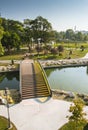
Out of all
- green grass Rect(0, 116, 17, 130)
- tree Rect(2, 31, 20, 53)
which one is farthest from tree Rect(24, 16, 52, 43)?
green grass Rect(0, 116, 17, 130)

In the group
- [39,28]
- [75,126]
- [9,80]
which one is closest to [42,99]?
[75,126]

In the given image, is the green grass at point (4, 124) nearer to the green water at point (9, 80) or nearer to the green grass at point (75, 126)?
the green grass at point (75, 126)

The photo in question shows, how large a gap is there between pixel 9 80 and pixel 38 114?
1333 cm

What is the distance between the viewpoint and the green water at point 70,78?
24.2 m

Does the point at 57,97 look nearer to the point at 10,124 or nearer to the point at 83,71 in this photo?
the point at 10,124

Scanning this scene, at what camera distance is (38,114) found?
15.7 meters

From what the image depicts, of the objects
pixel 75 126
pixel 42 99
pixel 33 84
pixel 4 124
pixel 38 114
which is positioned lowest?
pixel 4 124

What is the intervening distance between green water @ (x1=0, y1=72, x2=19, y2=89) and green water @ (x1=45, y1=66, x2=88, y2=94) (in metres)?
5.17

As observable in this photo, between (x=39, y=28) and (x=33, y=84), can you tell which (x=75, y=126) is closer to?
(x=33, y=84)

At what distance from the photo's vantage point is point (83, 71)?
33.2 meters

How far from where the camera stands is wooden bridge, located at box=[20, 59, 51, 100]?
1923 centimetres

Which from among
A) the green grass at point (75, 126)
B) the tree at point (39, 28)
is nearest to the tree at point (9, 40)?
the tree at point (39, 28)

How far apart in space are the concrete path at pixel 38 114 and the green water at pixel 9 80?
7.63 metres

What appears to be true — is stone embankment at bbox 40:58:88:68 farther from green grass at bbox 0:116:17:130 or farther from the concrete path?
green grass at bbox 0:116:17:130
